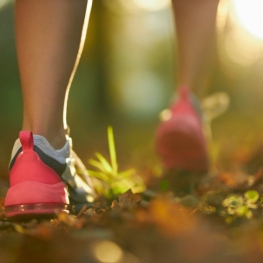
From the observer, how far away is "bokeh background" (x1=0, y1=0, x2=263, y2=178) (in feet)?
22.3

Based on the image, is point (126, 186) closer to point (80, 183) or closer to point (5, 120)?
point (80, 183)

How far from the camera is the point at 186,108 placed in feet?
8.79

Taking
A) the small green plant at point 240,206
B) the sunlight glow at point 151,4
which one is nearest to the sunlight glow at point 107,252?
the small green plant at point 240,206

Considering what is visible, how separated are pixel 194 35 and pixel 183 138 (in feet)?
1.73

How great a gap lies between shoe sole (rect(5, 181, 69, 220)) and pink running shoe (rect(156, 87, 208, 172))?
37.1 inches

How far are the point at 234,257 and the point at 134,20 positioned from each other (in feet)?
50.3

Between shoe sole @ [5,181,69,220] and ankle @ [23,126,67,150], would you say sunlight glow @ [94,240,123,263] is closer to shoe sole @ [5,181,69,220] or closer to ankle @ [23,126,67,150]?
shoe sole @ [5,181,69,220]

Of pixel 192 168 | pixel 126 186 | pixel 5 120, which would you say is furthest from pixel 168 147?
pixel 5 120

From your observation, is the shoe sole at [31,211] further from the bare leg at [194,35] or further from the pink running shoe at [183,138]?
the bare leg at [194,35]

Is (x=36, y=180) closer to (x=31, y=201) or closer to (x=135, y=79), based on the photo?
(x=31, y=201)

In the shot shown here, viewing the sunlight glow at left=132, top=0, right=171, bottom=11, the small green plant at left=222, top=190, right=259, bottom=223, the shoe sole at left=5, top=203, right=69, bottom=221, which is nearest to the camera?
the small green plant at left=222, top=190, right=259, bottom=223

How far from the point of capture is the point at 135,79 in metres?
18.7

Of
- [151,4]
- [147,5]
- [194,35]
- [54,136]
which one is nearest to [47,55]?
[54,136]

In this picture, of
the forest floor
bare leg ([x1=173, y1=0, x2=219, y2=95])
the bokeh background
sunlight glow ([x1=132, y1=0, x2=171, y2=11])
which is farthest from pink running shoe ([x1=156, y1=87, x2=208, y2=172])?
sunlight glow ([x1=132, y1=0, x2=171, y2=11])
